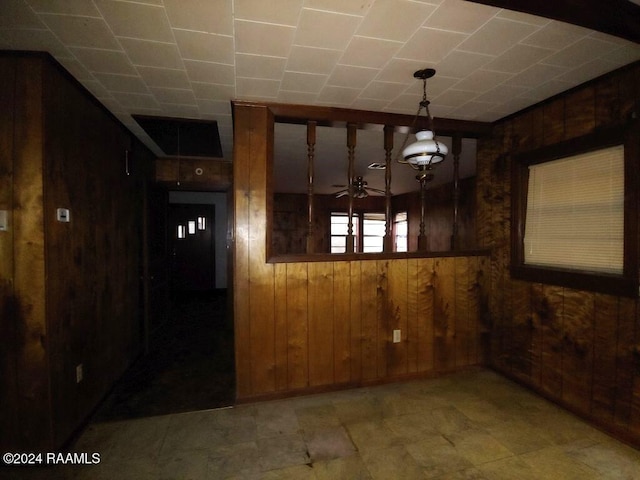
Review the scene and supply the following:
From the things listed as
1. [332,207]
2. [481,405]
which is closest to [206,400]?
[481,405]

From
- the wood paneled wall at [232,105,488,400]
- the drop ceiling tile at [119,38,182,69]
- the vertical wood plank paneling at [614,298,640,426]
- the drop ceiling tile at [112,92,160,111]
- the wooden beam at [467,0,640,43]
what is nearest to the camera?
the wooden beam at [467,0,640,43]

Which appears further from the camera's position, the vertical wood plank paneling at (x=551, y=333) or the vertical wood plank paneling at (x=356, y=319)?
the vertical wood plank paneling at (x=356, y=319)

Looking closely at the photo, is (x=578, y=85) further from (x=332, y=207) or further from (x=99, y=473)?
(x=332, y=207)

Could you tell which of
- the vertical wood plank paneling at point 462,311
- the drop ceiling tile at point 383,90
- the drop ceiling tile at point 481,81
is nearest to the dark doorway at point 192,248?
the drop ceiling tile at point 383,90

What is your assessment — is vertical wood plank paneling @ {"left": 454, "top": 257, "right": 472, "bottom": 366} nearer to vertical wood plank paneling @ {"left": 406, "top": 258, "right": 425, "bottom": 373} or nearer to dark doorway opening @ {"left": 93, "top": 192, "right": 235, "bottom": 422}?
vertical wood plank paneling @ {"left": 406, "top": 258, "right": 425, "bottom": 373}

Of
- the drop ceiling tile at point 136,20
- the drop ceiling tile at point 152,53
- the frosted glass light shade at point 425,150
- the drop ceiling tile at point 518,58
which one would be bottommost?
the frosted glass light shade at point 425,150

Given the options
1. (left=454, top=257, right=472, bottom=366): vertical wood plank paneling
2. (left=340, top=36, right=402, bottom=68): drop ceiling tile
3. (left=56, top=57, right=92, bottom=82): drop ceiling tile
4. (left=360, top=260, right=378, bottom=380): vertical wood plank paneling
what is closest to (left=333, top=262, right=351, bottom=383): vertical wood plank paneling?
(left=360, top=260, right=378, bottom=380): vertical wood plank paneling

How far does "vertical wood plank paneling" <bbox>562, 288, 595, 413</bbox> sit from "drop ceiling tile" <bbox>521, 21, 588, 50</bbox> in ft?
5.73

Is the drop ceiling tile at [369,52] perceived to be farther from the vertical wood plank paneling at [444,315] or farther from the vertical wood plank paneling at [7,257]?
the vertical wood plank paneling at [7,257]

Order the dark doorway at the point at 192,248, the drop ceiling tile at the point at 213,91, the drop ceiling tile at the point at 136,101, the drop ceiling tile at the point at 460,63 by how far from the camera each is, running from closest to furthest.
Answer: the drop ceiling tile at the point at 460,63 → the drop ceiling tile at the point at 213,91 → the drop ceiling tile at the point at 136,101 → the dark doorway at the point at 192,248

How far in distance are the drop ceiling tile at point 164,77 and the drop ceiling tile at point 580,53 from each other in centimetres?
246

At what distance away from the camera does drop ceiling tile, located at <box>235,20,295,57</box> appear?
4.97 ft

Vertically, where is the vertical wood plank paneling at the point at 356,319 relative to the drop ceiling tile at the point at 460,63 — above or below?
below

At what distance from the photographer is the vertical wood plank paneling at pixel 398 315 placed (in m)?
2.67
